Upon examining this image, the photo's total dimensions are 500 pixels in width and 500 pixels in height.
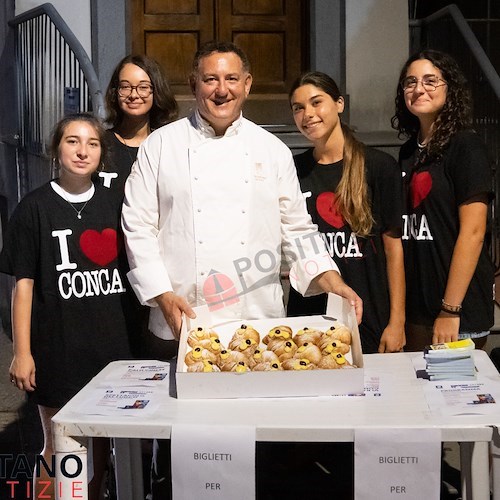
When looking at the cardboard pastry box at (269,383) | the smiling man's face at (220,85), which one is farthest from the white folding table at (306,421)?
the smiling man's face at (220,85)

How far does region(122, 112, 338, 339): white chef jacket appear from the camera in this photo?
3.68m

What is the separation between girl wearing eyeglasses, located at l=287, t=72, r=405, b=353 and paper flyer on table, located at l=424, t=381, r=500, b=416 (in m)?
0.81

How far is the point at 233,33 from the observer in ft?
25.0

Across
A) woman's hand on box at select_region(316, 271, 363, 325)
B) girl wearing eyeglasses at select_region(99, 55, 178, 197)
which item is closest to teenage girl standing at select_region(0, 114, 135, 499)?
girl wearing eyeglasses at select_region(99, 55, 178, 197)

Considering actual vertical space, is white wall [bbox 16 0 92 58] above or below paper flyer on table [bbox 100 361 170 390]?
above

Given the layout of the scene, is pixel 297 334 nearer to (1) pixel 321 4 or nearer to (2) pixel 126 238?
(2) pixel 126 238

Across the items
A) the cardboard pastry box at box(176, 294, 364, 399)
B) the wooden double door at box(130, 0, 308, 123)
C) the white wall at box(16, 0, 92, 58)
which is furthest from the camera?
the wooden double door at box(130, 0, 308, 123)

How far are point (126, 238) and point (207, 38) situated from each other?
166 inches

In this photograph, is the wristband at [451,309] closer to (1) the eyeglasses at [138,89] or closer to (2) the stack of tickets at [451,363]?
(2) the stack of tickets at [451,363]

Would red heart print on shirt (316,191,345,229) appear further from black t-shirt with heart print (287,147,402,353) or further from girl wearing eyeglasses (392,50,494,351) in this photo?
girl wearing eyeglasses (392,50,494,351)

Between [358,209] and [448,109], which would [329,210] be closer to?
[358,209]

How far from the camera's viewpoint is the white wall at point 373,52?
7094 mm

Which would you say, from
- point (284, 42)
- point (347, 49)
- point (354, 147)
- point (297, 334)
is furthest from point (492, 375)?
point (284, 42)

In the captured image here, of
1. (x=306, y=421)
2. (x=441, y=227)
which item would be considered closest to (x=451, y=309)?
(x=441, y=227)
